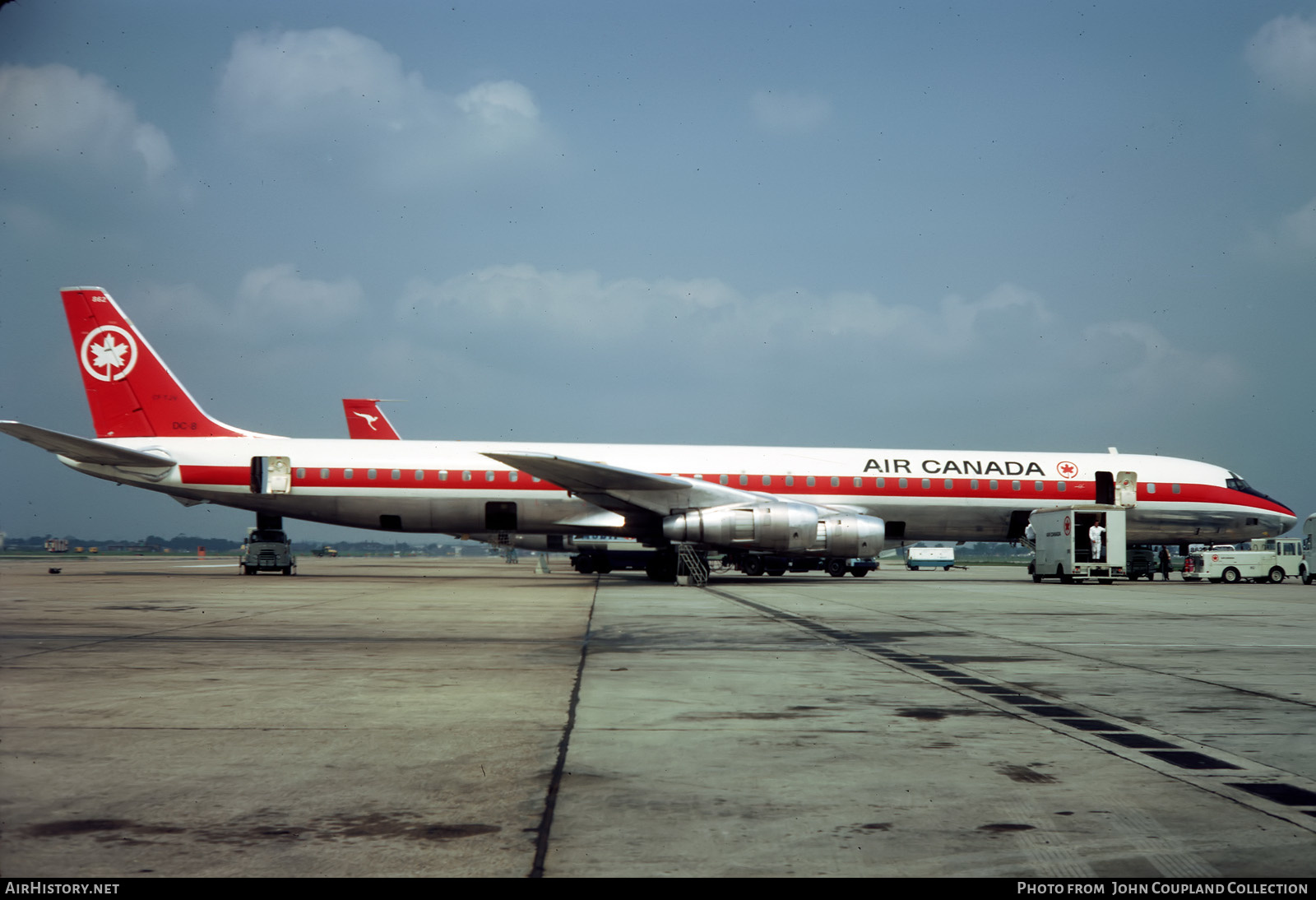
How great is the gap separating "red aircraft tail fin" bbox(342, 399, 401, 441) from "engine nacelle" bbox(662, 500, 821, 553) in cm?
2724

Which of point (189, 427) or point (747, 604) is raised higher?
point (189, 427)

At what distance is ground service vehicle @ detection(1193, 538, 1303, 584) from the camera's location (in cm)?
3775

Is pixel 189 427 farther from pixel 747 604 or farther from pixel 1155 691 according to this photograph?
pixel 1155 691

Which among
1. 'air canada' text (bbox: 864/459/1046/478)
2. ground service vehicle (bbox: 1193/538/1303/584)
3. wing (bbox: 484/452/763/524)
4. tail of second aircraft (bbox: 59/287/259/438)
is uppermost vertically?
tail of second aircraft (bbox: 59/287/259/438)

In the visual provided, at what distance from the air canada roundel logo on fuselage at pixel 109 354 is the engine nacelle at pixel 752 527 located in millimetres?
17297

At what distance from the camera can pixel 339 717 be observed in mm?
6738

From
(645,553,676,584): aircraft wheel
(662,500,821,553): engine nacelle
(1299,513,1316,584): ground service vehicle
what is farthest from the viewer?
(1299,513,1316,584): ground service vehicle

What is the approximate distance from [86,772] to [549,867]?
2912mm


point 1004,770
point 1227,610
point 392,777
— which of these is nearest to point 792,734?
point 1004,770

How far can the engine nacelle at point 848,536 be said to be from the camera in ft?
88.0

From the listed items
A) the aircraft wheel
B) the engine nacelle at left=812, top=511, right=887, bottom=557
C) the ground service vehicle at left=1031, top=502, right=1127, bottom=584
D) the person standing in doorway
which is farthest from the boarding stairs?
the person standing in doorway

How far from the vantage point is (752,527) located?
26375 millimetres

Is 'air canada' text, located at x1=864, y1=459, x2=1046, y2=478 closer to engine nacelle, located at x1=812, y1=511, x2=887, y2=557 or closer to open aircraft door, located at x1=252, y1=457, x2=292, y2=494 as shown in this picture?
engine nacelle, located at x1=812, y1=511, x2=887, y2=557
